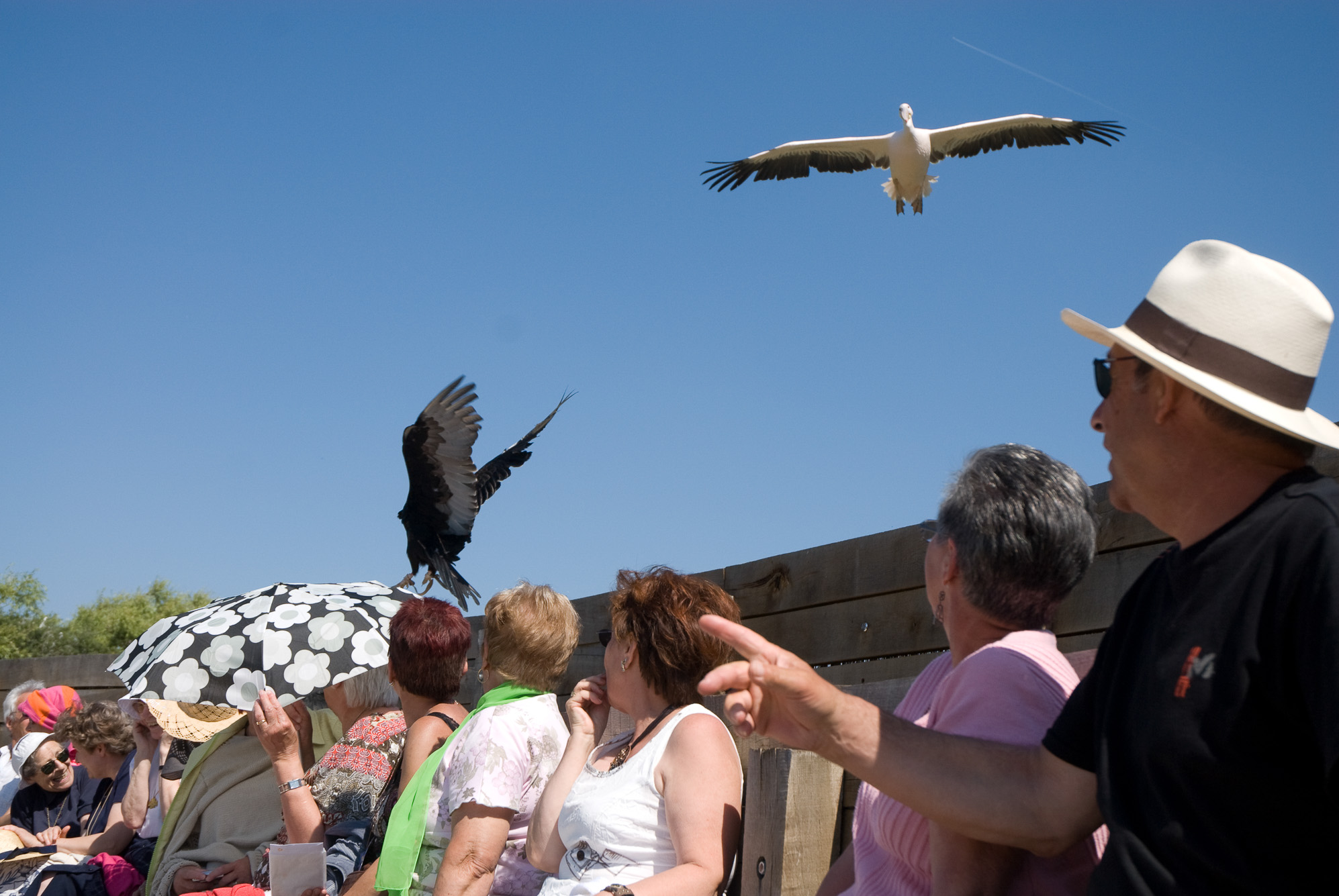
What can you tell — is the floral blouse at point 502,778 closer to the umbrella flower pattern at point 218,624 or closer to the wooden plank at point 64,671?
the umbrella flower pattern at point 218,624

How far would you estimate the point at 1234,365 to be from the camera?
54.1 inches

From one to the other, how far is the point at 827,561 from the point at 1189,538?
1935 millimetres

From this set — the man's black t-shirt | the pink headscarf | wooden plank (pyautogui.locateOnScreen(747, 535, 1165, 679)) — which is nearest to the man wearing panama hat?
the man's black t-shirt

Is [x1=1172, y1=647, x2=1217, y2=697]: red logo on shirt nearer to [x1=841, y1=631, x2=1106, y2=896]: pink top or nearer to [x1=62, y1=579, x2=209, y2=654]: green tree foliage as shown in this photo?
[x1=841, y1=631, x2=1106, y2=896]: pink top

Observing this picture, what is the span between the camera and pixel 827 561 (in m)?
3.30

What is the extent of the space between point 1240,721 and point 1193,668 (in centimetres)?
8

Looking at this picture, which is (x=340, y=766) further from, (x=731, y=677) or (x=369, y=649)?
(x=731, y=677)

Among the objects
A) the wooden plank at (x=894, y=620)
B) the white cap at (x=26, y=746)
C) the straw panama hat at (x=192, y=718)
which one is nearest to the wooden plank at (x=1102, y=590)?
the wooden plank at (x=894, y=620)

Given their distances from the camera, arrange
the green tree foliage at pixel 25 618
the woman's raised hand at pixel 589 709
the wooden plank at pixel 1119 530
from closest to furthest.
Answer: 1. the wooden plank at pixel 1119 530
2. the woman's raised hand at pixel 589 709
3. the green tree foliage at pixel 25 618

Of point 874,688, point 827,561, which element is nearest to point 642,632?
point 874,688

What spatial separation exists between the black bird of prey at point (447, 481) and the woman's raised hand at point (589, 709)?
4339 mm

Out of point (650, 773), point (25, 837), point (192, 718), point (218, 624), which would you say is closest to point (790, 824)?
point (650, 773)

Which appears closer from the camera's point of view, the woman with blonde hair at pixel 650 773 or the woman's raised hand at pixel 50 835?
the woman with blonde hair at pixel 650 773

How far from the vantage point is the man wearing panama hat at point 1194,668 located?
1.17 metres
